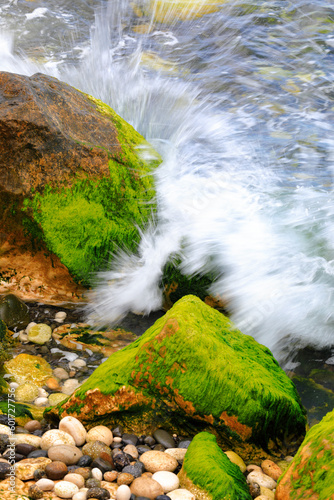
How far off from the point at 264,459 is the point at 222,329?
0.86m

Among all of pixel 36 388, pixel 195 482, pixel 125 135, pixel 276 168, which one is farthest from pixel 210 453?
pixel 276 168

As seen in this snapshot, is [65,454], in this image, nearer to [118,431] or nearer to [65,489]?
[65,489]

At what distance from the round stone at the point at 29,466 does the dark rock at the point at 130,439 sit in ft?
1.58

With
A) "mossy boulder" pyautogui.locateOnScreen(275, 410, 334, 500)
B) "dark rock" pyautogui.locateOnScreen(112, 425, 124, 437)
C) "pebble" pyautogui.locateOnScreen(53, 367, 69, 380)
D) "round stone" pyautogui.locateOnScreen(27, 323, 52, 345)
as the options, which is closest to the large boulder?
"round stone" pyautogui.locateOnScreen(27, 323, 52, 345)

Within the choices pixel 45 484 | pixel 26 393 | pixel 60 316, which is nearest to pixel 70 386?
pixel 26 393

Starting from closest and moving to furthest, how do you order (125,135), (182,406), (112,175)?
(182,406) < (112,175) < (125,135)

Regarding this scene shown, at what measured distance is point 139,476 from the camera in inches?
92.2

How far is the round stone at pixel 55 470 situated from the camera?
220 cm

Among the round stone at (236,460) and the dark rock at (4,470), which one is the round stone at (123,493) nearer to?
Result: the dark rock at (4,470)

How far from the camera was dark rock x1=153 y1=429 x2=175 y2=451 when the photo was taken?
8.76 ft

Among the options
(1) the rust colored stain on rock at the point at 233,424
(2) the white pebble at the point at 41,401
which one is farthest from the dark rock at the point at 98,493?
(2) the white pebble at the point at 41,401

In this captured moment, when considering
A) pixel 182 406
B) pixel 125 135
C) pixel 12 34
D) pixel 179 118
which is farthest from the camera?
pixel 12 34

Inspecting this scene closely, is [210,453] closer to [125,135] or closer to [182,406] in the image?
[182,406]

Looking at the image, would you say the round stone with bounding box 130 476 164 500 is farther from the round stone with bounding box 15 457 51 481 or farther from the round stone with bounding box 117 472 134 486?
the round stone with bounding box 15 457 51 481
